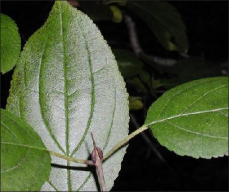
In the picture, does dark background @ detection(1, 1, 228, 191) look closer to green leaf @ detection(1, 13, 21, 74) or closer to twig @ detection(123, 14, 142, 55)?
twig @ detection(123, 14, 142, 55)

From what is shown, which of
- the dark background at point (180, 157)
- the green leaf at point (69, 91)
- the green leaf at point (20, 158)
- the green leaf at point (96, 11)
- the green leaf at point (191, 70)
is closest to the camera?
the green leaf at point (20, 158)

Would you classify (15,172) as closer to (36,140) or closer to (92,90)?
(36,140)

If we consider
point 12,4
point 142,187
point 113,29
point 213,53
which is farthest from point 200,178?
point 12,4

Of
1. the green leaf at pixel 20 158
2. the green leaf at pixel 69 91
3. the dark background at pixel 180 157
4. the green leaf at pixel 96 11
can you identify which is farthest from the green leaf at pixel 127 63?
the dark background at pixel 180 157

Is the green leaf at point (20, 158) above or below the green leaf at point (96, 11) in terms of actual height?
above

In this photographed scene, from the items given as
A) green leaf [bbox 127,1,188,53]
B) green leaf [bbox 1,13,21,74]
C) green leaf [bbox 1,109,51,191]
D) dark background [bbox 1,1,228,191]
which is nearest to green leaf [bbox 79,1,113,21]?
green leaf [bbox 127,1,188,53]

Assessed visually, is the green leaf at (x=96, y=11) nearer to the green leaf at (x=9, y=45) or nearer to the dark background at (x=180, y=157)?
the green leaf at (x=9, y=45)

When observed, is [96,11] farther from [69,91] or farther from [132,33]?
[69,91]

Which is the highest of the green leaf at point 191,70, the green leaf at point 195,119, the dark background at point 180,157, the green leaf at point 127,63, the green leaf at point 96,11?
the green leaf at point 195,119
